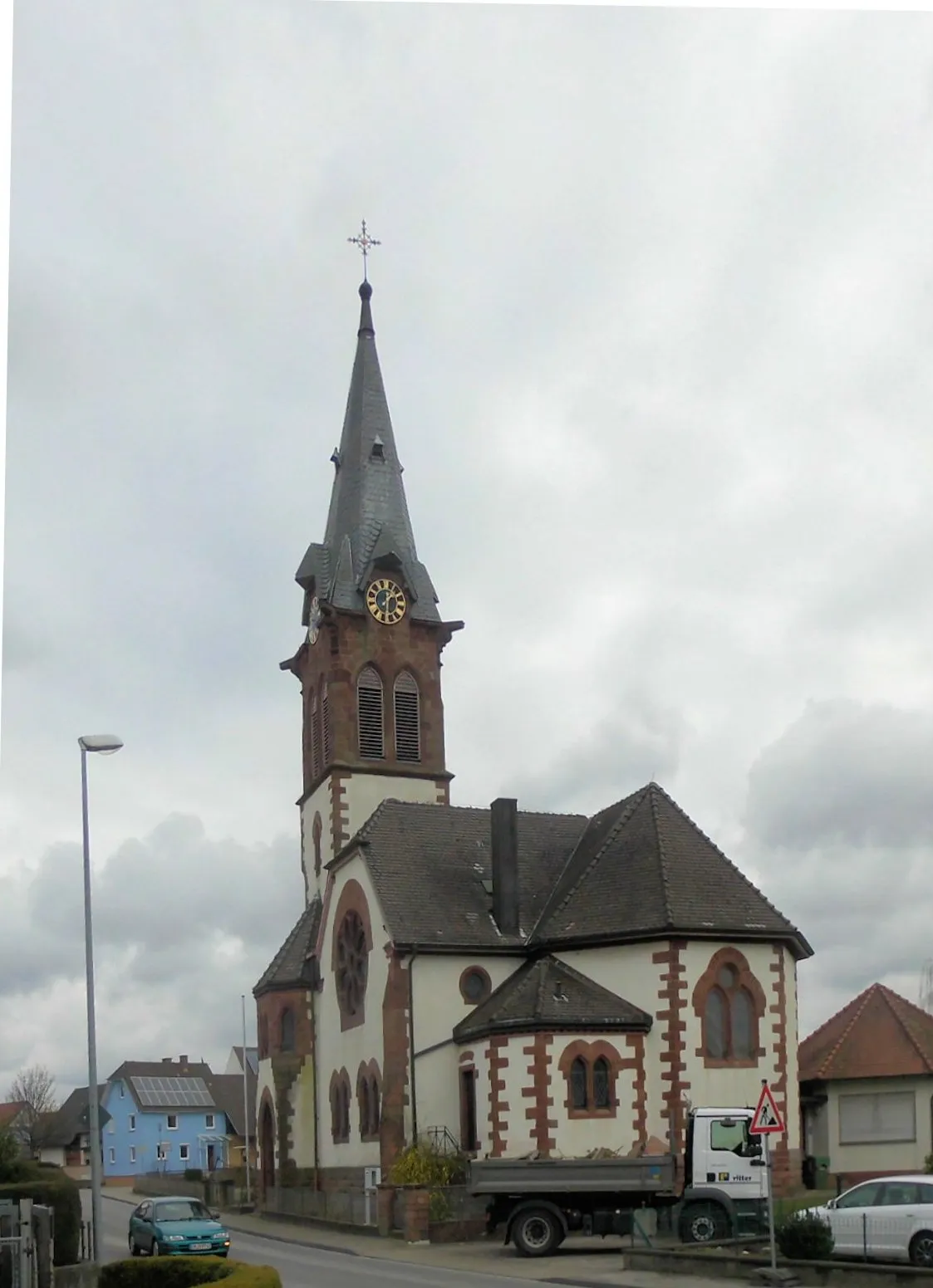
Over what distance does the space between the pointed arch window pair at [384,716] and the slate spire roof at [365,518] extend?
266 cm

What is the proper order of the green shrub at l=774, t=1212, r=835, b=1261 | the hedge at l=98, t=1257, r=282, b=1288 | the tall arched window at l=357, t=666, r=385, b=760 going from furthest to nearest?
the tall arched window at l=357, t=666, r=385, b=760, the green shrub at l=774, t=1212, r=835, b=1261, the hedge at l=98, t=1257, r=282, b=1288

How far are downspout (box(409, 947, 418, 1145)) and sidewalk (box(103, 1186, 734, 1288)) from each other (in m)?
3.46

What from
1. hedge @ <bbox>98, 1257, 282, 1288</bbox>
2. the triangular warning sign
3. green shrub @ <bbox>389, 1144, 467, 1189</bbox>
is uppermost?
the triangular warning sign

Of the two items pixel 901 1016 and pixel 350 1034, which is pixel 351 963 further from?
pixel 901 1016

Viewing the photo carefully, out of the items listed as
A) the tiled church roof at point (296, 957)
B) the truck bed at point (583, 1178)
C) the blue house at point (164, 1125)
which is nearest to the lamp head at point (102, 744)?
the truck bed at point (583, 1178)

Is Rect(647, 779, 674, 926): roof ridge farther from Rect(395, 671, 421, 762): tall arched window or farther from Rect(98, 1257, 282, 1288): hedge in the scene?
Rect(98, 1257, 282, 1288): hedge

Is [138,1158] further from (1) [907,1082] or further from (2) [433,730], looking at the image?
(1) [907,1082]

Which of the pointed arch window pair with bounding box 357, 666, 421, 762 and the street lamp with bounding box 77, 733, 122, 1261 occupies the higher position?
the pointed arch window pair with bounding box 357, 666, 421, 762

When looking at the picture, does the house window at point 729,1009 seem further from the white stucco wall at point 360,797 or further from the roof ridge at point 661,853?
the white stucco wall at point 360,797

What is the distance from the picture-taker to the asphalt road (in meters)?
26.4

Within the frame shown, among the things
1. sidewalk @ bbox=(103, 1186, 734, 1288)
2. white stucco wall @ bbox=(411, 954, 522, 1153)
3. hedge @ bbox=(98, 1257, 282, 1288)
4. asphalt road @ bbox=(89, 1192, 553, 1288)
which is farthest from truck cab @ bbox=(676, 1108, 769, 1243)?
hedge @ bbox=(98, 1257, 282, 1288)

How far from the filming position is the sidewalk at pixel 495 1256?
26.8 metres

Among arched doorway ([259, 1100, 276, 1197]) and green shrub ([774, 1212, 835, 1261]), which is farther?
arched doorway ([259, 1100, 276, 1197])

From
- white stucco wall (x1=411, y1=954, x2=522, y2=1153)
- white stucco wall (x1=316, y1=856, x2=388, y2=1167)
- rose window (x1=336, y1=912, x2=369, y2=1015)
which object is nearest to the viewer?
white stucco wall (x1=411, y1=954, x2=522, y2=1153)
